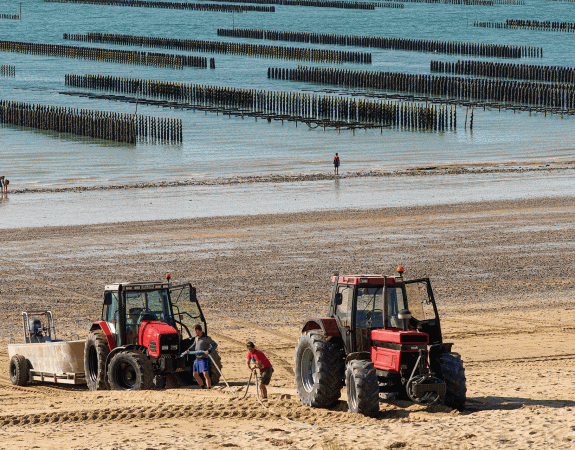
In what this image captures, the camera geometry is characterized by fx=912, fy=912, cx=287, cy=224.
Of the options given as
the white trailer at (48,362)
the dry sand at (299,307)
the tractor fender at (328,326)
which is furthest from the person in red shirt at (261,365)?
the white trailer at (48,362)

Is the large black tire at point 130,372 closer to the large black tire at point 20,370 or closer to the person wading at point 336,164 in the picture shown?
the large black tire at point 20,370

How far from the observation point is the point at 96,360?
1399cm

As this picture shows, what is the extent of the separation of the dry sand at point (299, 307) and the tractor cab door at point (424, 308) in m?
0.96

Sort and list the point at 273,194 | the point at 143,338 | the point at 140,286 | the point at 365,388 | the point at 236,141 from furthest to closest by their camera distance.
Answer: the point at 236,141, the point at 273,194, the point at 140,286, the point at 143,338, the point at 365,388

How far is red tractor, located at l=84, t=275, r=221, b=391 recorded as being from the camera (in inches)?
513

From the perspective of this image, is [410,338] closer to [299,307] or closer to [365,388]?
[365,388]

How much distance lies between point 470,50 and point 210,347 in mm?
118706

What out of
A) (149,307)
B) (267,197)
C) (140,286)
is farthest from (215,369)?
(267,197)

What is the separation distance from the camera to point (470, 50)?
413ft

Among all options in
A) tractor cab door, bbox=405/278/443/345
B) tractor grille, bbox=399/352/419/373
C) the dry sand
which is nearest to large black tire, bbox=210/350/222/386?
the dry sand

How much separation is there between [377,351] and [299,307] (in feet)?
27.7

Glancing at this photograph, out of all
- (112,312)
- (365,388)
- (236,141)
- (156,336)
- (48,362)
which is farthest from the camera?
(236,141)

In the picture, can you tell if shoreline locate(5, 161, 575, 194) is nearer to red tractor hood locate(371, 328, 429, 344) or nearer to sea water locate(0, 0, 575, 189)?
sea water locate(0, 0, 575, 189)

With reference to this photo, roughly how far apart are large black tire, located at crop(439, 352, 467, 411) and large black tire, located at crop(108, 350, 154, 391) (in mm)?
4302
